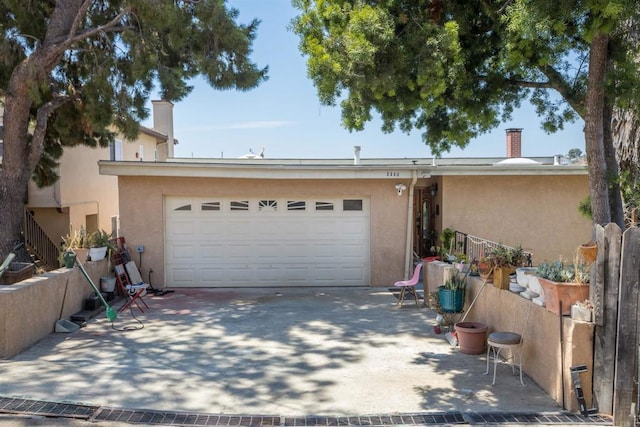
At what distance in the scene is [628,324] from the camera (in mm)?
4559

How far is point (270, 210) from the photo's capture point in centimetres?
1179

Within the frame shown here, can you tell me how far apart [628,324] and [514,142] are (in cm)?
1371

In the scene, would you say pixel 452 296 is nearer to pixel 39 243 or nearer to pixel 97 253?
pixel 97 253

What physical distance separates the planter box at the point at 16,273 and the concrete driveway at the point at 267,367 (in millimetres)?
1009

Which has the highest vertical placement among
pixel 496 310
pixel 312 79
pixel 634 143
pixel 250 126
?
pixel 250 126

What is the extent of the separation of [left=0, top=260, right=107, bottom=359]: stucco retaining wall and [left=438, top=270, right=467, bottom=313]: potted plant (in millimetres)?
5867

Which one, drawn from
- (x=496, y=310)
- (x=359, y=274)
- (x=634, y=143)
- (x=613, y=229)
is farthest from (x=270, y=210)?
(x=613, y=229)

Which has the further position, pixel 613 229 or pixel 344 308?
pixel 344 308

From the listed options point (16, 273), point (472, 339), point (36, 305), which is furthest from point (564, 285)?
point (16, 273)

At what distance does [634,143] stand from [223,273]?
8683 mm

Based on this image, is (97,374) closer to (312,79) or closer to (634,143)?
(312,79)

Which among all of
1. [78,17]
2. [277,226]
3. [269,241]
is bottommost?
[269,241]

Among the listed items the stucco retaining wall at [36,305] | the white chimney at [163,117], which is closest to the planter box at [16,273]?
the stucco retaining wall at [36,305]

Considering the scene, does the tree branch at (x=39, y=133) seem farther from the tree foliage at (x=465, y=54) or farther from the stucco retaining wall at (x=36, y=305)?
the tree foliage at (x=465, y=54)
